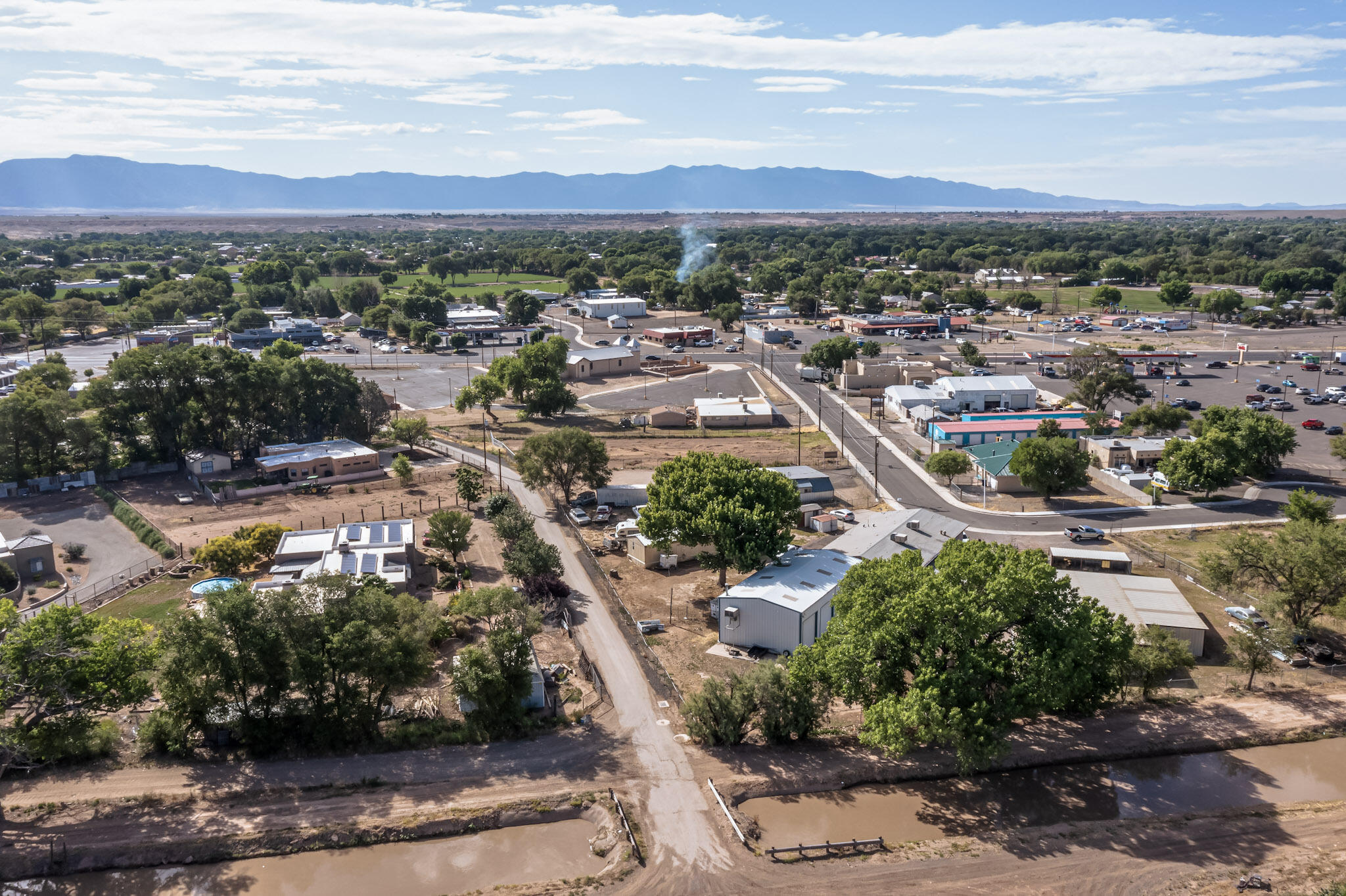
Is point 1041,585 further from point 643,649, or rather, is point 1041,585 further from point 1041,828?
point 643,649

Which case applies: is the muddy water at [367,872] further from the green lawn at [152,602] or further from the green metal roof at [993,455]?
the green metal roof at [993,455]

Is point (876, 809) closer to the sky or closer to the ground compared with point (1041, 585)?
closer to the ground

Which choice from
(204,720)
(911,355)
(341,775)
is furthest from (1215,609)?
(911,355)

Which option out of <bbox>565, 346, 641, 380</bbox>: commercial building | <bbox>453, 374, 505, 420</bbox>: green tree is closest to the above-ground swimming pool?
<bbox>453, 374, 505, 420</bbox>: green tree

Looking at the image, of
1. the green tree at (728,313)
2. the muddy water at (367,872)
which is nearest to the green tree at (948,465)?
the muddy water at (367,872)

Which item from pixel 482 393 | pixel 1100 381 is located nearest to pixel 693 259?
pixel 482 393
